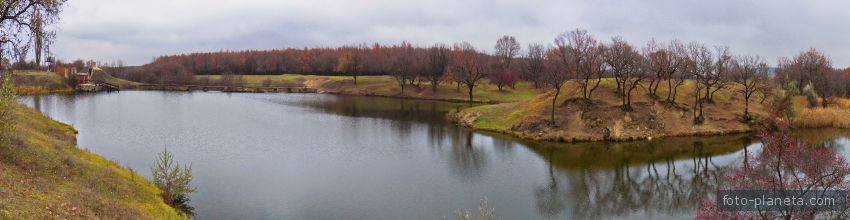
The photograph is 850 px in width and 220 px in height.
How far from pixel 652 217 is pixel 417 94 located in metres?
107

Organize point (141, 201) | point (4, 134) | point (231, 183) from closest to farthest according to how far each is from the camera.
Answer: point (4, 134) → point (141, 201) → point (231, 183)

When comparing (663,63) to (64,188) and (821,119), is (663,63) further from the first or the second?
(64,188)

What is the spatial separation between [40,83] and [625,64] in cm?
13526

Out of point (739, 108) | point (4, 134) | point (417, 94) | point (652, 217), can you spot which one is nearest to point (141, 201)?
point (4, 134)

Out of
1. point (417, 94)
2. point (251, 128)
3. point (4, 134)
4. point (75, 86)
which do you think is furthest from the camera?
point (75, 86)

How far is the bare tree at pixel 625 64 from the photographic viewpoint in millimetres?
65625

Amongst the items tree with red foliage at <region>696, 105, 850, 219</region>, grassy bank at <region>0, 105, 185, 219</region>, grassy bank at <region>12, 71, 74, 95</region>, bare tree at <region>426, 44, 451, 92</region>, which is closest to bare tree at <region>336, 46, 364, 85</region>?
bare tree at <region>426, 44, 451, 92</region>

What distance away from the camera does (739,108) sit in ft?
238

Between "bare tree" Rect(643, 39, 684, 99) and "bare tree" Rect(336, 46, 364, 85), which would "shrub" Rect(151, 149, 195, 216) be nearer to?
"bare tree" Rect(643, 39, 684, 99)

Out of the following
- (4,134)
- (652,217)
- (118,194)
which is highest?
(4,134)

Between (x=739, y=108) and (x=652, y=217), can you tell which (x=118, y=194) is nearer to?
(x=652, y=217)

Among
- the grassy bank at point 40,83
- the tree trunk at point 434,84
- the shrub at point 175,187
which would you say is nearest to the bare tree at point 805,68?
the tree trunk at point 434,84

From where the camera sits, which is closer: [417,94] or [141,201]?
[141,201]

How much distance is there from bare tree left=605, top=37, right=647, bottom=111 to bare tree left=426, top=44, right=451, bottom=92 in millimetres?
69281
